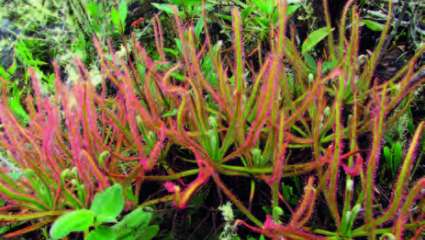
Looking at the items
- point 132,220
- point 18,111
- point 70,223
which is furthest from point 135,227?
point 18,111

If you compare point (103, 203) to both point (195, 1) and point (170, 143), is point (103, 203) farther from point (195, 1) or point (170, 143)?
point (195, 1)

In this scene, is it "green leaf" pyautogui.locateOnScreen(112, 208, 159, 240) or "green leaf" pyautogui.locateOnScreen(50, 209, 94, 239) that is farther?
"green leaf" pyautogui.locateOnScreen(112, 208, 159, 240)

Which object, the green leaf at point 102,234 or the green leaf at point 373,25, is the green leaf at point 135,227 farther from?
the green leaf at point 373,25

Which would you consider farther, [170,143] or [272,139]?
[170,143]

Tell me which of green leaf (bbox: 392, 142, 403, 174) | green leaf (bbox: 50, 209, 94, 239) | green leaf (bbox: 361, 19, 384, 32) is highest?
green leaf (bbox: 361, 19, 384, 32)

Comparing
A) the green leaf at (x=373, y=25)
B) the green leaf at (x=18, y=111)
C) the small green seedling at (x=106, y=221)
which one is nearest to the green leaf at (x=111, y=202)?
the small green seedling at (x=106, y=221)

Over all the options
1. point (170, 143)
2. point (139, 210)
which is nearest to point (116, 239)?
point (139, 210)

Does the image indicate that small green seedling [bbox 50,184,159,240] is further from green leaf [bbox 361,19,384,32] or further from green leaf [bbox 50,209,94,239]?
green leaf [bbox 361,19,384,32]

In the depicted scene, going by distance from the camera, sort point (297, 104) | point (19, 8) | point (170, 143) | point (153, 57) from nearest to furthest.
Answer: point (170, 143)
point (297, 104)
point (153, 57)
point (19, 8)

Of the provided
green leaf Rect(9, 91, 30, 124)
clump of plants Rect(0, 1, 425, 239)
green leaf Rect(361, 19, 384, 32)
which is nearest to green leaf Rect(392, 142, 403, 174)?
clump of plants Rect(0, 1, 425, 239)
